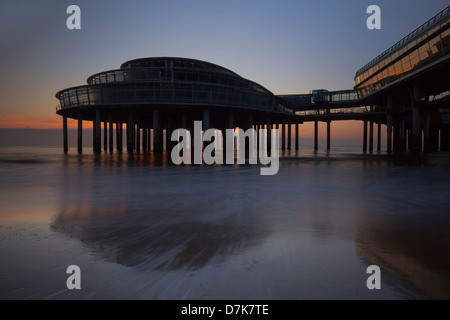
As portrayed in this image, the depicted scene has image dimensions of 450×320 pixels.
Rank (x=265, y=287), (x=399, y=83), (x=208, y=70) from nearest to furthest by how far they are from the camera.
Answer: (x=265, y=287) → (x=399, y=83) → (x=208, y=70)

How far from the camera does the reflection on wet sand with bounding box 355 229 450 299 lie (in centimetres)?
337

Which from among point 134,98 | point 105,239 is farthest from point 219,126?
point 105,239

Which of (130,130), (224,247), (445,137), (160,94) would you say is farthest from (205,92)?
(445,137)

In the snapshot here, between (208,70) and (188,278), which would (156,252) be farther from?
(208,70)

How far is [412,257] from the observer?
4234mm

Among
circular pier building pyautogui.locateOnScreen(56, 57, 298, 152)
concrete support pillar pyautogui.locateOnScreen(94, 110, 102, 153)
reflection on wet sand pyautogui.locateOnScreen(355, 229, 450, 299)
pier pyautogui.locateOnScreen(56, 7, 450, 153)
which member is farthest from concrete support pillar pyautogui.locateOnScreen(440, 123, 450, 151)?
reflection on wet sand pyautogui.locateOnScreen(355, 229, 450, 299)

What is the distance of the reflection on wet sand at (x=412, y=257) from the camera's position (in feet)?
11.1

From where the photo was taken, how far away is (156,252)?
4.46 metres

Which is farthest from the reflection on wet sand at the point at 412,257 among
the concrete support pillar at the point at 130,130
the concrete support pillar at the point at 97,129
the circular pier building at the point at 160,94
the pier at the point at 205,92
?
the concrete support pillar at the point at 130,130

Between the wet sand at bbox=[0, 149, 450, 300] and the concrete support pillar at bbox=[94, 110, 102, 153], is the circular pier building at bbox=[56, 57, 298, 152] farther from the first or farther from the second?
the wet sand at bbox=[0, 149, 450, 300]

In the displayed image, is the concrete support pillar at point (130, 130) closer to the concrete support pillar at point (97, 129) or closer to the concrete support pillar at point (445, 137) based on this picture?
the concrete support pillar at point (97, 129)

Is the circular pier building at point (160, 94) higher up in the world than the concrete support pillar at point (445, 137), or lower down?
higher up

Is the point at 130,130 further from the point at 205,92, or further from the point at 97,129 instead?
the point at 205,92
